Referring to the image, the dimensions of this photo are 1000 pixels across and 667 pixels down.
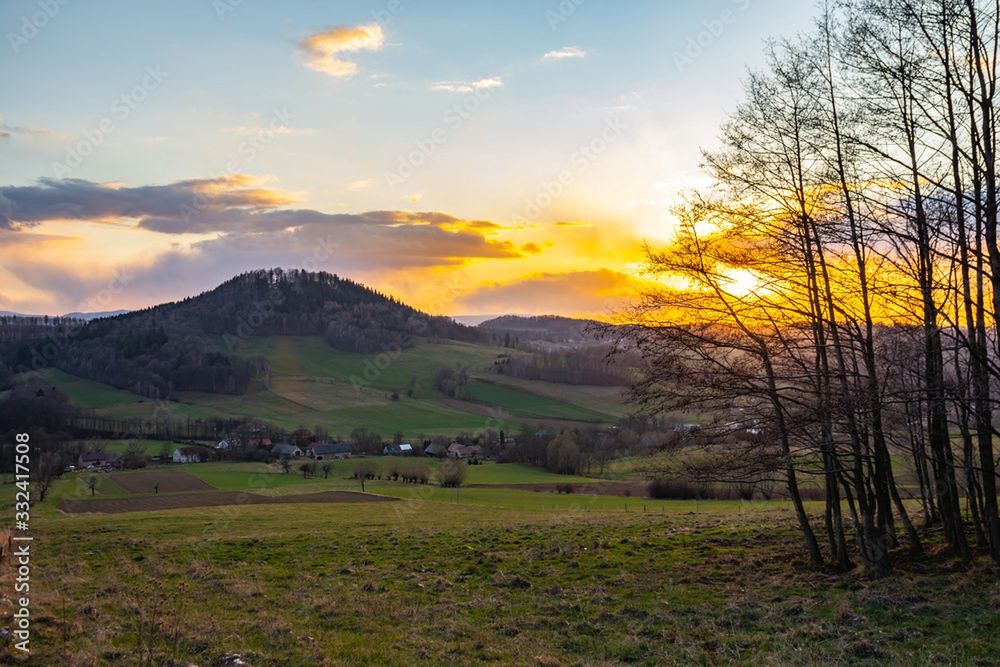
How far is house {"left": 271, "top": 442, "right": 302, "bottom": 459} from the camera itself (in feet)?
317

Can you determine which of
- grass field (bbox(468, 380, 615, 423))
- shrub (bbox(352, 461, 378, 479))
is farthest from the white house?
grass field (bbox(468, 380, 615, 423))

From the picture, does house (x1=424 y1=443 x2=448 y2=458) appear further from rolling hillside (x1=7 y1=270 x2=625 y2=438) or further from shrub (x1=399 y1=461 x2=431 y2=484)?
shrub (x1=399 y1=461 x2=431 y2=484)

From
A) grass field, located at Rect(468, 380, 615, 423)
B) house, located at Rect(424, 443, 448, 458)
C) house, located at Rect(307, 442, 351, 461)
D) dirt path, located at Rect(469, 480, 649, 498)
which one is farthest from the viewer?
grass field, located at Rect(468, 380, 615, 423)

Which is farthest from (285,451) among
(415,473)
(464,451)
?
A: (415,473)

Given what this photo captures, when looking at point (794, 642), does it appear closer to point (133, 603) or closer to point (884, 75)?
point (884, 75)

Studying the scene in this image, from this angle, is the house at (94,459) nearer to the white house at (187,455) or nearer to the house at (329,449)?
Result: the white house at (187,455)

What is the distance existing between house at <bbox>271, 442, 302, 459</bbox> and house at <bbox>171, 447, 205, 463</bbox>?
32.2 feet

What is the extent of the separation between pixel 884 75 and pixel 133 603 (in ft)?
60.9

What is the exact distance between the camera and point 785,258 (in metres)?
15.6

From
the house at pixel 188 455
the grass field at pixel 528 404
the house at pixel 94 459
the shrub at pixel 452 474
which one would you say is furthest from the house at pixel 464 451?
the house at pixel 94 459

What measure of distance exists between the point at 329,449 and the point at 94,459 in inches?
1258

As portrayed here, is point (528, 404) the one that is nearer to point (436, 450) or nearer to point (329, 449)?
point (436, 450)

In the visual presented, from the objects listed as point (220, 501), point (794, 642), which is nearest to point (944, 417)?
point (794, 642)

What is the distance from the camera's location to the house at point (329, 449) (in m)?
101
